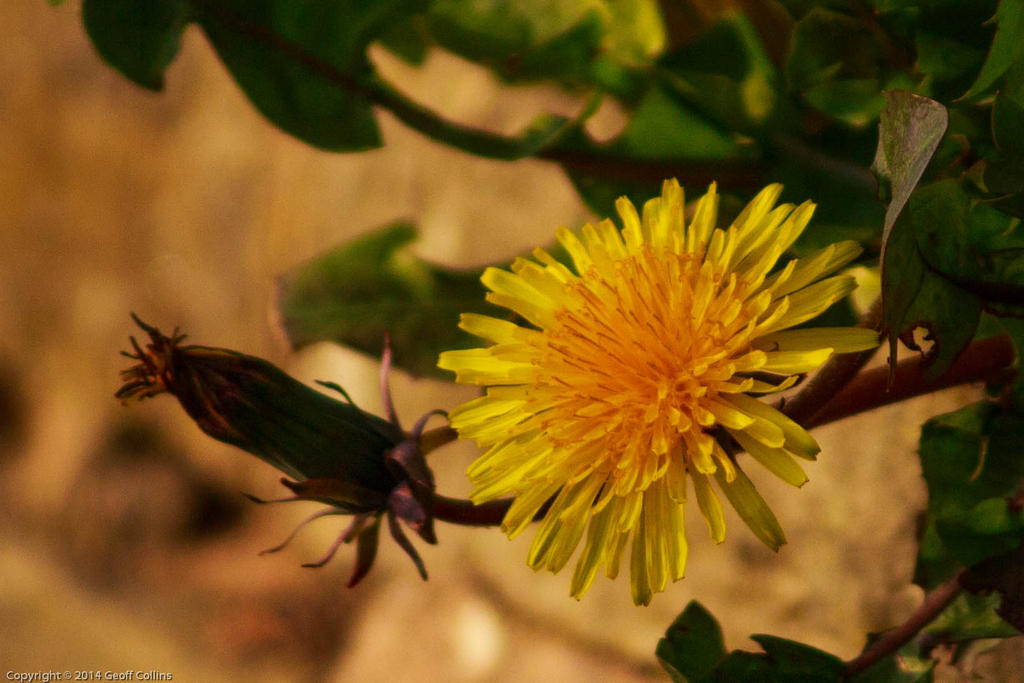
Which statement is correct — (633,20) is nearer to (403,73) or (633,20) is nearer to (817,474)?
(817,474)

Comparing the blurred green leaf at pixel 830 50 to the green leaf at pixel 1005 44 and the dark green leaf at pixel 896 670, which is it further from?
the dark green leaf at pixel 896 670

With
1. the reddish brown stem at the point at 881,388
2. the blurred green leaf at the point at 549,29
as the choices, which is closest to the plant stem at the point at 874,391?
the reddish brown stem at the point at 881,388

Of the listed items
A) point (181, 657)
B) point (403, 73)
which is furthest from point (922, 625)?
point (181, 657)

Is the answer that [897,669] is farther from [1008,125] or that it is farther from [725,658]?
[1008,125]

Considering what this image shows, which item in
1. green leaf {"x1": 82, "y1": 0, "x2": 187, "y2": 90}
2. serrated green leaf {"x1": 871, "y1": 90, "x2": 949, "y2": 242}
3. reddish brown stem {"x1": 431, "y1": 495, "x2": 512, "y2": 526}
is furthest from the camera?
green leaf {"x1": 82, "y1": 0, "x2": 187, "y2": 90}

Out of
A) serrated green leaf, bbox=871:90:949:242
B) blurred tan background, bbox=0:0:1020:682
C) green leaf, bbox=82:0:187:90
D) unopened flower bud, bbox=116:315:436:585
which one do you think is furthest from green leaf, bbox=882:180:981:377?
green leaf, bbox=82:0:187:90

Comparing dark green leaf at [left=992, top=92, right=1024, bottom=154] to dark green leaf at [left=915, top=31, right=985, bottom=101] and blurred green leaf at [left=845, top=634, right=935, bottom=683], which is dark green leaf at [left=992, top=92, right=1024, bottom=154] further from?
blurred green leaf at [left=845, top=634, right=935, bottom=683]
